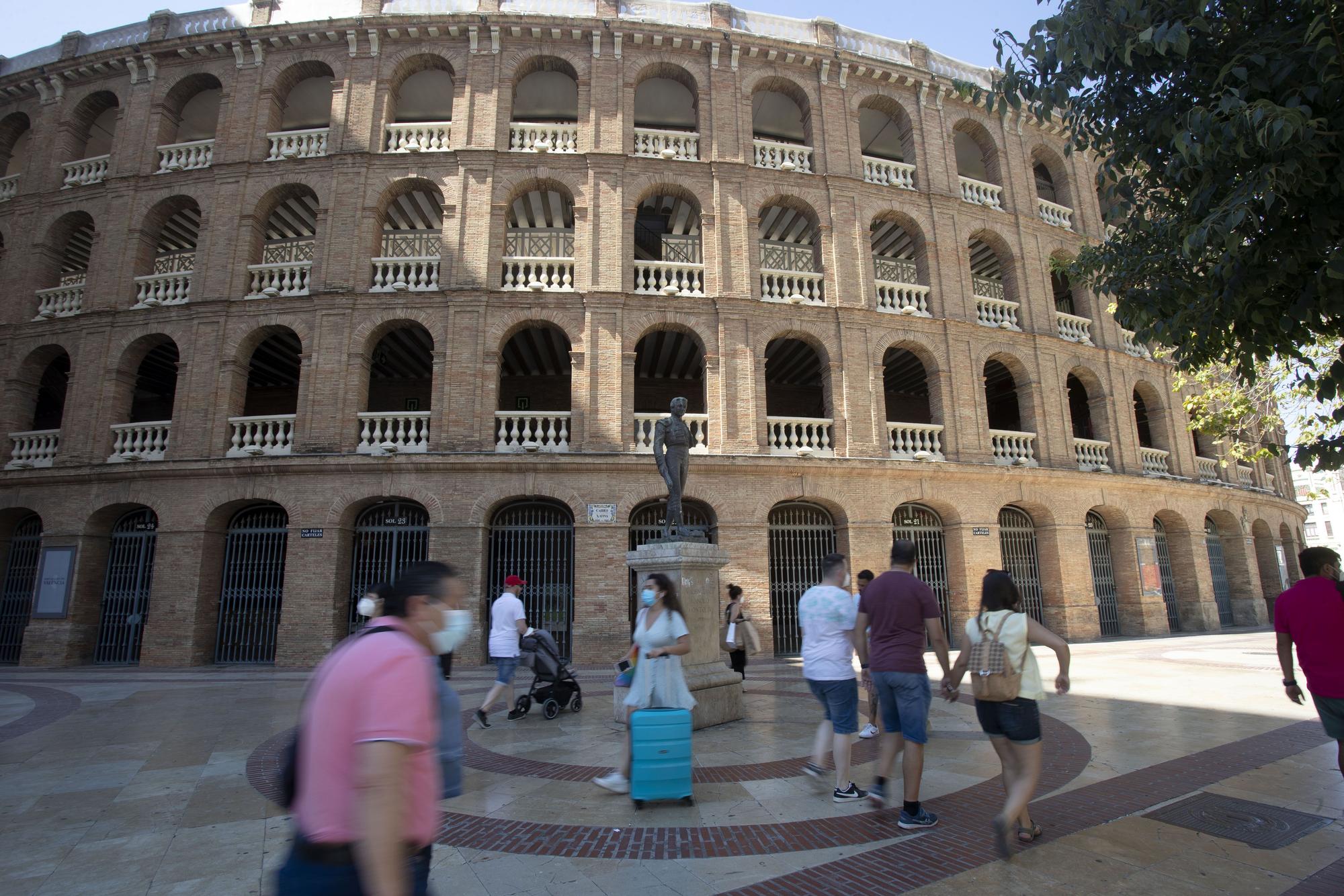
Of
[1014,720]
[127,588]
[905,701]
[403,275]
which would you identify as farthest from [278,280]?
[1014,720]

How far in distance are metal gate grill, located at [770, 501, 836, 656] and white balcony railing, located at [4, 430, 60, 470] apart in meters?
18.0

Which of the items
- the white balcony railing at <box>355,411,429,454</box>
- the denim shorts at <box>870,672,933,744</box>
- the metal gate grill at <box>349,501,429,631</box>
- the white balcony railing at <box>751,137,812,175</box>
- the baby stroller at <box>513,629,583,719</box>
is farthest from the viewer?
the white balcony railing at <box>751,137,812,175</box>

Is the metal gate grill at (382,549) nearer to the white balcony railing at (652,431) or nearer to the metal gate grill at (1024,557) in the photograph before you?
the white balcony railing at (652,431)

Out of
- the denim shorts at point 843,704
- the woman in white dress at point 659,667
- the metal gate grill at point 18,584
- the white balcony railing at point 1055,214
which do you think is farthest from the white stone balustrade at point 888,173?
the metal gate grill at point 18,584

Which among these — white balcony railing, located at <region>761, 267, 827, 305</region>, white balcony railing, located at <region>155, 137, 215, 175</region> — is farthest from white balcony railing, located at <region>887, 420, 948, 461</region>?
white balcony railing, located at <region>155, 137, 215, 175</region>

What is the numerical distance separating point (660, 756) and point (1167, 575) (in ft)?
71.4

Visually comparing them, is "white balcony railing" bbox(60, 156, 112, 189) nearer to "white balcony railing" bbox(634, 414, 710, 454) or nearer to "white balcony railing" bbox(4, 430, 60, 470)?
"white balcony railing" bbox(4, 430, 60, 470)

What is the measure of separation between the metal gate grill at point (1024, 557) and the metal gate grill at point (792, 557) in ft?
17.2

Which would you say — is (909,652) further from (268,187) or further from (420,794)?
(268,187)

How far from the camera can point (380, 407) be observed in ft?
69.9

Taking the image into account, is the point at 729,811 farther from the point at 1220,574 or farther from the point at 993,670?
the point at 1220,574

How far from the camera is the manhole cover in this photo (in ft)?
15.7

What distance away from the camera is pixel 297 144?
18250 millimetres

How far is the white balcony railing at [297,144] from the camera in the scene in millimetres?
17906
